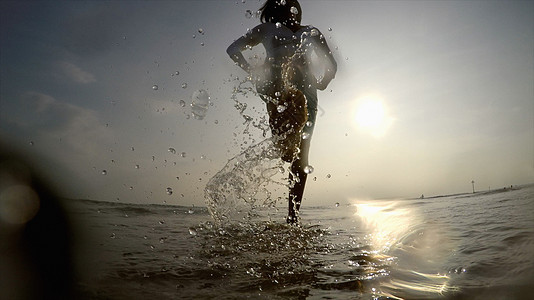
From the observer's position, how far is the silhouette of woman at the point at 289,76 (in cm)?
324

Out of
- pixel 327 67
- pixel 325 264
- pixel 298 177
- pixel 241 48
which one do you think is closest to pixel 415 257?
pixel 325 264

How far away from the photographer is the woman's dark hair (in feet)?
11.4

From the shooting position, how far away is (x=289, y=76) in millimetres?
3402

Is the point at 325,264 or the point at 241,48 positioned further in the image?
the point at 241,48

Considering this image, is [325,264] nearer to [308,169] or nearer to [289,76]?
[308,169]

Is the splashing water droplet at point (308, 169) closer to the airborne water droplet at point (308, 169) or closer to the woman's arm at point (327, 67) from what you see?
the airborne water droplet at point (308, 169)

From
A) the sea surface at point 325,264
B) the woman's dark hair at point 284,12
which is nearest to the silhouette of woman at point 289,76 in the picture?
the woman's dark hair at point 284,12

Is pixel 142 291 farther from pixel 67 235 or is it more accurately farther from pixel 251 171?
pixel 251 171

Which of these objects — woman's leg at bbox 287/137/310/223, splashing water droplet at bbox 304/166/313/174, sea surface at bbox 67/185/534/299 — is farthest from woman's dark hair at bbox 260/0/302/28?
sea surface at bbox 67/185/534/299

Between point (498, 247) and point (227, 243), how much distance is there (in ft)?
5.42

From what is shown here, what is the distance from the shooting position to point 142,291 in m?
1.35

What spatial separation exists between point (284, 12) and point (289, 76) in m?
0.71

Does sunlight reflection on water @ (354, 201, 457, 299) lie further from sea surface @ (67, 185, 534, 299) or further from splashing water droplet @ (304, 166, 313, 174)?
splashing water droplet @ (304, 166, 313, 174)

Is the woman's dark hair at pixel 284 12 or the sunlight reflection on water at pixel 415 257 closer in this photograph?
the sunlight reflection on water at pixel 415 257
